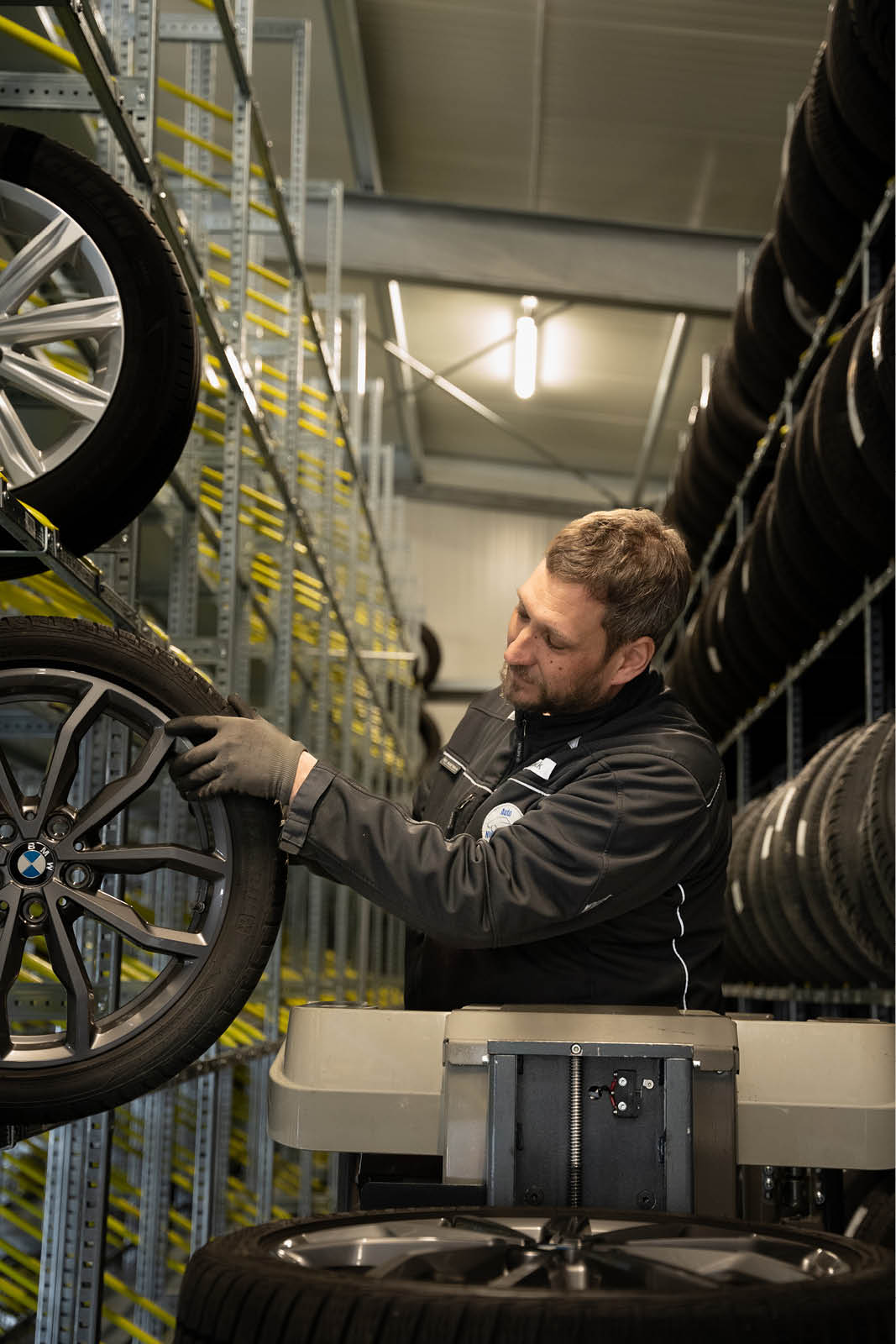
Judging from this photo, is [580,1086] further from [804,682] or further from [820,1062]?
[804,682]

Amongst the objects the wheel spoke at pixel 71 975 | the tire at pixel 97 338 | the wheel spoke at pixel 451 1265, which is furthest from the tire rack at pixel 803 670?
the wheel spoke at pixel 451 1265

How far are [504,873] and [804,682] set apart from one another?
622cm

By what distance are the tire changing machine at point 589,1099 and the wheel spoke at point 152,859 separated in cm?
29

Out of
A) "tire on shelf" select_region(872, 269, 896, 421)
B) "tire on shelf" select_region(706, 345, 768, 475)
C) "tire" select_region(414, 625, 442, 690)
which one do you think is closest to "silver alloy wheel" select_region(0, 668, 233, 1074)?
"tire on shelf" select_region(872, 269, 896, 421)

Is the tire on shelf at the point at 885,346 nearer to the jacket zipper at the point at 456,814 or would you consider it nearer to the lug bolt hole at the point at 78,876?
the jacket zipper at the point at 456,814

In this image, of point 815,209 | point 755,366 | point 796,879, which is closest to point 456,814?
Result: point 796,879

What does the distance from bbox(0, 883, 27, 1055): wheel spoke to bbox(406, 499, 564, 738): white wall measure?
18.2 m

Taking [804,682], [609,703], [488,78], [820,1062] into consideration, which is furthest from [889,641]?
[488,78]

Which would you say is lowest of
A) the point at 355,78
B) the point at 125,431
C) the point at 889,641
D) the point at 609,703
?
the point at 609,703

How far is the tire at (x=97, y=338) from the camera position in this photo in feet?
9.34

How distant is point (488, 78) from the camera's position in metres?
11.5

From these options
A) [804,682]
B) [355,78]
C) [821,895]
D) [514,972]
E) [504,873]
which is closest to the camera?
[504,873]

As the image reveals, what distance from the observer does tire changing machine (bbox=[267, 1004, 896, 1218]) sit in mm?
2150

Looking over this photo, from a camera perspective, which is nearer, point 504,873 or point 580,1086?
point 580,1086
